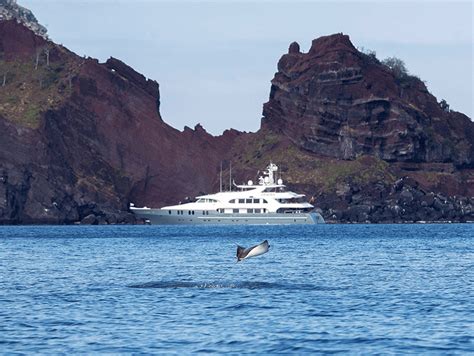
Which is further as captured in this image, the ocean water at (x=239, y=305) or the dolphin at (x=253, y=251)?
the dolphin at (x=253, y=251)

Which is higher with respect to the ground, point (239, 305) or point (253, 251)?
point (253, 251)

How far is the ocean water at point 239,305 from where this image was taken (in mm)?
47219

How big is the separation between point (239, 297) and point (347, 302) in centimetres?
591

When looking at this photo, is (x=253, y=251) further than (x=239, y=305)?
Yes

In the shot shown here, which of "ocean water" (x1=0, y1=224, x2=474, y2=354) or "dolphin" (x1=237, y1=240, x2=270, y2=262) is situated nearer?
"ocean water" (x1=0, y1=224, x2=474, y2=354)

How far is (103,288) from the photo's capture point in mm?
69812

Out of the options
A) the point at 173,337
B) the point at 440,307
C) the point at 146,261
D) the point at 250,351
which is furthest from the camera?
the point at 146,261

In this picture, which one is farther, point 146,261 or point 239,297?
point 146,261

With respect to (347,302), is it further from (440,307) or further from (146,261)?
(146,261)

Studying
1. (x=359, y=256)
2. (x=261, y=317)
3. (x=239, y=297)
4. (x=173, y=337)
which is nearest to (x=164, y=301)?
(x=239, y=297)

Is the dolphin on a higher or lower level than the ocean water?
higher

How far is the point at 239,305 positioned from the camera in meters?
59.4

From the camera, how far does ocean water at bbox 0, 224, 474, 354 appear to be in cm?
4722

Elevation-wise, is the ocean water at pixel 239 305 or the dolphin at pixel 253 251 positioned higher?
the dolphin at pixel 253 251
